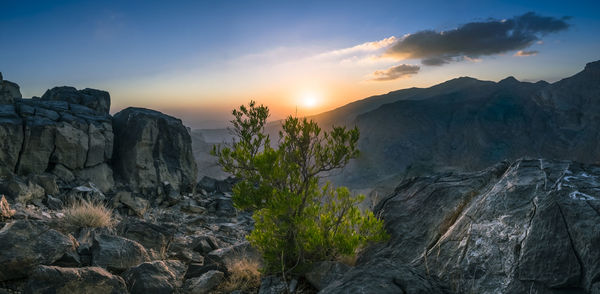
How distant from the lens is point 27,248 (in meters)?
4.52

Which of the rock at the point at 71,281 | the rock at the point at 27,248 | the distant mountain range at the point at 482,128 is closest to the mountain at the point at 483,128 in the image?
the distant mountain range at the point at 482,128

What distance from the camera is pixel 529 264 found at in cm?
320

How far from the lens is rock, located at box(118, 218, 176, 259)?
6574 mm

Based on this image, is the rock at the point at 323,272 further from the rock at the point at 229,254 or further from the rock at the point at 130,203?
the rock at the point at 130,203

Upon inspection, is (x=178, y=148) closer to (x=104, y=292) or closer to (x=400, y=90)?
(x=104, y=292)

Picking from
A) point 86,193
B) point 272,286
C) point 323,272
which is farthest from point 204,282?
point 86,193

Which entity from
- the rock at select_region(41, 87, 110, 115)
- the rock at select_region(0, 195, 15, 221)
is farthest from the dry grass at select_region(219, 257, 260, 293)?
the rock at select_region(41, 87, 110, 115)

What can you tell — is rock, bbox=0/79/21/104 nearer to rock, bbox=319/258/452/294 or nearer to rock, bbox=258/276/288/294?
rock, bbox=258/276/288/294

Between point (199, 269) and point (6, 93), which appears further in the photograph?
point (6, 93)

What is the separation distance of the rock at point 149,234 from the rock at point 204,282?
176 centimetres

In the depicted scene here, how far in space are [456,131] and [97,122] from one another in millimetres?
85669

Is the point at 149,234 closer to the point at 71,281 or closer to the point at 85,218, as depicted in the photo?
the point at 85,218

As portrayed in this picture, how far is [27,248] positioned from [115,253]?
44.8 inches

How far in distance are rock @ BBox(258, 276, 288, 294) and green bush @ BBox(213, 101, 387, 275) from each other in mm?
183
